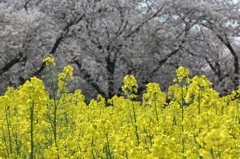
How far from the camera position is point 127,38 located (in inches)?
880

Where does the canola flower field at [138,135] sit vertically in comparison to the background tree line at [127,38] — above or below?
below

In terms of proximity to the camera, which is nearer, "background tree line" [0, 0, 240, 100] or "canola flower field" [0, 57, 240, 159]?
"canola flower field" [0, 57, 240, 159]

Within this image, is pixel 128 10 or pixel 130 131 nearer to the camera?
pixel 130 131

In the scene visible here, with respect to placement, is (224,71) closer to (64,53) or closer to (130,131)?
(64,53)

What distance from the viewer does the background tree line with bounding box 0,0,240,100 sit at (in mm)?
21500

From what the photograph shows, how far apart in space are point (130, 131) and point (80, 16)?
17767mm

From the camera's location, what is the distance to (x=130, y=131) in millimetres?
5066

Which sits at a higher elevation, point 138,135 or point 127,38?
point 127,38

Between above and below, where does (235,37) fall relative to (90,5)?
below

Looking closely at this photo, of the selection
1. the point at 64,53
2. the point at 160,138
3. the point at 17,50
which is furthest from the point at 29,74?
the point at 160,138

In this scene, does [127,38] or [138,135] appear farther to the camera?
[127,38]

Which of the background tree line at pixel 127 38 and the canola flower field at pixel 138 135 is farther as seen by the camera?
the background tree line at pixel 127 38

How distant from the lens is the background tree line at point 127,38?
21.5 meters

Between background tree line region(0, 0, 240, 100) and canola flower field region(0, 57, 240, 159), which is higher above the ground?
background tree line region(0, 0, 240, 100)
